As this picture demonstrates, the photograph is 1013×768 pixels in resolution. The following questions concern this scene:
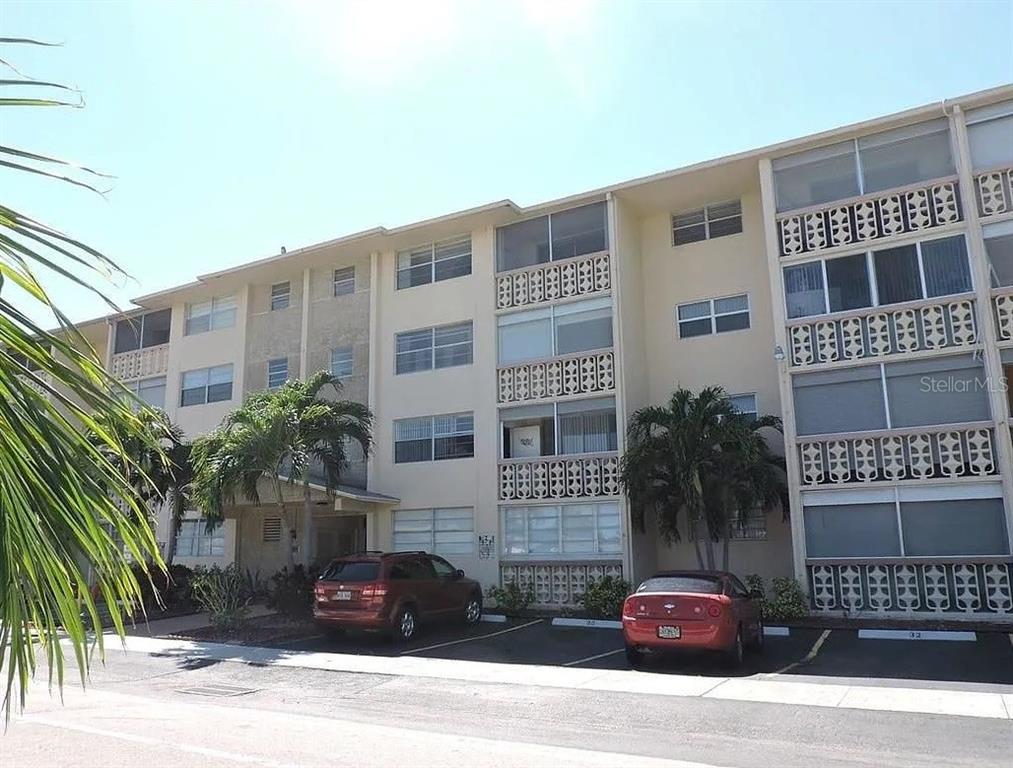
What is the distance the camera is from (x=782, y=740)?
848 centimetres

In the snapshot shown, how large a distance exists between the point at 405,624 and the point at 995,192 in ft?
47.9

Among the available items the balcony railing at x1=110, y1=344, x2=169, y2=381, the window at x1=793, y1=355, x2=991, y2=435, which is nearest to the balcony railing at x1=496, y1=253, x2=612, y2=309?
the window at x1=793, y1=355, x2=991, y2=435

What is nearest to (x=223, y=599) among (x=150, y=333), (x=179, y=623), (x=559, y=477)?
(x=179, y=623)

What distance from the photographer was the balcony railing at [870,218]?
58.0 ft

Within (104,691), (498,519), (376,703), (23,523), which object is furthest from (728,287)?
(23,523)

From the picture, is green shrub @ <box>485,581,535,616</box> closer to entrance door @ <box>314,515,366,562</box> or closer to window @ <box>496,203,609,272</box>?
entrance door @ <box>314,515,366,562</box>

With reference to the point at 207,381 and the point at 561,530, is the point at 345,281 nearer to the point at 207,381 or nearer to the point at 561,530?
the point at 207,381

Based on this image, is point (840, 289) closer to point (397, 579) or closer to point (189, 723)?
point (397, 579)

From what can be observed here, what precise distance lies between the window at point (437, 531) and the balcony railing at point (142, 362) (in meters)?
12.0

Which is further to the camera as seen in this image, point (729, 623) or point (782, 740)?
point (729, 623)

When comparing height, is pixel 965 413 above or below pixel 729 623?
above

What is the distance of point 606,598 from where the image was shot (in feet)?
62.8

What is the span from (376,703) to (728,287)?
14.2 metres

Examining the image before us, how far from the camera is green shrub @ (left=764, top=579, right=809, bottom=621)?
17.1 meters
